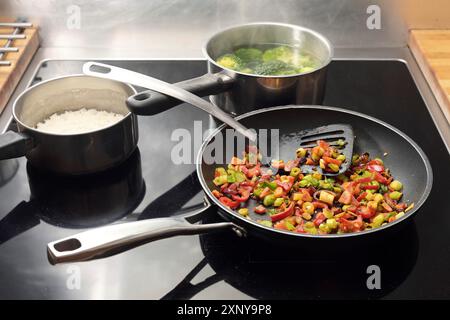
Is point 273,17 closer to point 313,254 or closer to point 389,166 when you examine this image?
point 389,166

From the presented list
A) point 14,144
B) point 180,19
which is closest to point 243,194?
point 14,144

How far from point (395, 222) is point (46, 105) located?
0.62m

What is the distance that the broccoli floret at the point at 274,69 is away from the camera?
109cm

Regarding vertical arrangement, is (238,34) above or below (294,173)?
above

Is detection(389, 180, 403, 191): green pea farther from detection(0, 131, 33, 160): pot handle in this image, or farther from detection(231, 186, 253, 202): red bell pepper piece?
detection(0, 131, 33, 160): pot handle

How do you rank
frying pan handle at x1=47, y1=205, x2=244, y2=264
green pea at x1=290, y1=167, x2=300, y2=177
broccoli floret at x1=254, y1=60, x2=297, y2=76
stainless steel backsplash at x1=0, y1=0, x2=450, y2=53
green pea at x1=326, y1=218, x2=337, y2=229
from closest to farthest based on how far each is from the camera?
frying pan handle at x1=47, y1=205, x2=244, y2=264 < green pea at x1=326, y1=218, x2=337, y2=229 < green pea at x1=290, y1=167, x2=300, y2=177 < broccoli floret at x1=254, y1=60, x2=297, y2=76 < stainless steel backsplash at x1=0, y1=0, x2=450, y2=53

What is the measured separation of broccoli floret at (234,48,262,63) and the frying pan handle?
1.62 ft

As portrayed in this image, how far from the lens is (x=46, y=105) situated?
102 centimetres

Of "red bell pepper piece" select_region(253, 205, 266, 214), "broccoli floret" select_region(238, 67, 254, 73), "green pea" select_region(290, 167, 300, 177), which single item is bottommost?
"red bell pepper piece" select_region(253, 205, 266, 214)

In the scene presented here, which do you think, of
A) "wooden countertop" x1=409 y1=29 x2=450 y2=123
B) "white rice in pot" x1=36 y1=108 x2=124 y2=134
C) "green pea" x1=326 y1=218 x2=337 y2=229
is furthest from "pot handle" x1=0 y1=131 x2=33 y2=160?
"wooden countertop" x1=409 y1=29 x2=450 y2=123

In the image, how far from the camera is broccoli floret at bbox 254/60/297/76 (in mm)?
1091

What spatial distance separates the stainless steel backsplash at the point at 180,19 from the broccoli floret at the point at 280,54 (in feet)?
0.57

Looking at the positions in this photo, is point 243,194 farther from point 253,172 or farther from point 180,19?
point 180,19
